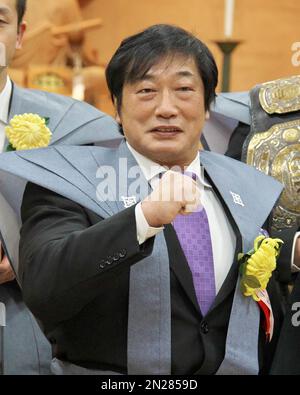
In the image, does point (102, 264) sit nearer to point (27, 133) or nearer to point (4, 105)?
point (27, 133)

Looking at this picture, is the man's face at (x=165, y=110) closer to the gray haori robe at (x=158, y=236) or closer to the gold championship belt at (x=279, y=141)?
the gray haori robe at (x=158, y=236)

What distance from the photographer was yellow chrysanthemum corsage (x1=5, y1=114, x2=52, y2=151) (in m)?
2.67

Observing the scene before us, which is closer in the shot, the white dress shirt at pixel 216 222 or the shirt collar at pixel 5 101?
the white dress shirt at pixel 216 222

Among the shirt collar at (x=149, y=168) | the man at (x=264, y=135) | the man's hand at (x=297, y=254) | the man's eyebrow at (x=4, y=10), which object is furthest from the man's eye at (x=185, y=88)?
the man's eyebrow at (x=4, y=10)

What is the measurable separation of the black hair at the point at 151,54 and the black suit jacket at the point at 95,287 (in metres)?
0.33

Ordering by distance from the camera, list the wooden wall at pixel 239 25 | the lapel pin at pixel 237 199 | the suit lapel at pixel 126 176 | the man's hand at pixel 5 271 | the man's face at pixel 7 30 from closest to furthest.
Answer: the suit lapel at pixel 126 176 → the lapel pin at pixel 237 199 → the man's hand at pixel 5 271 → the man's face at pixel 7 30 → the wooden wall at pixel 239 25

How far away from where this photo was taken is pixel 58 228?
217 centimetres

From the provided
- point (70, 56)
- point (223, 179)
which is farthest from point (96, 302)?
point (70, 56)

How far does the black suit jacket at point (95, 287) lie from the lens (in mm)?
2074

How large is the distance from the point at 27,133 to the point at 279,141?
0.74m

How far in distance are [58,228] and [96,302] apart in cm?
18

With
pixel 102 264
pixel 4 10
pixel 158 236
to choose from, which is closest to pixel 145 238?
pixel 102 264

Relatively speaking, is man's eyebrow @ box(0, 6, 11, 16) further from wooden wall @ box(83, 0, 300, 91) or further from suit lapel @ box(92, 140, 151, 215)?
wooden wall @ box(83, 0, 300, 91)

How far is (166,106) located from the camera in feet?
7.72
